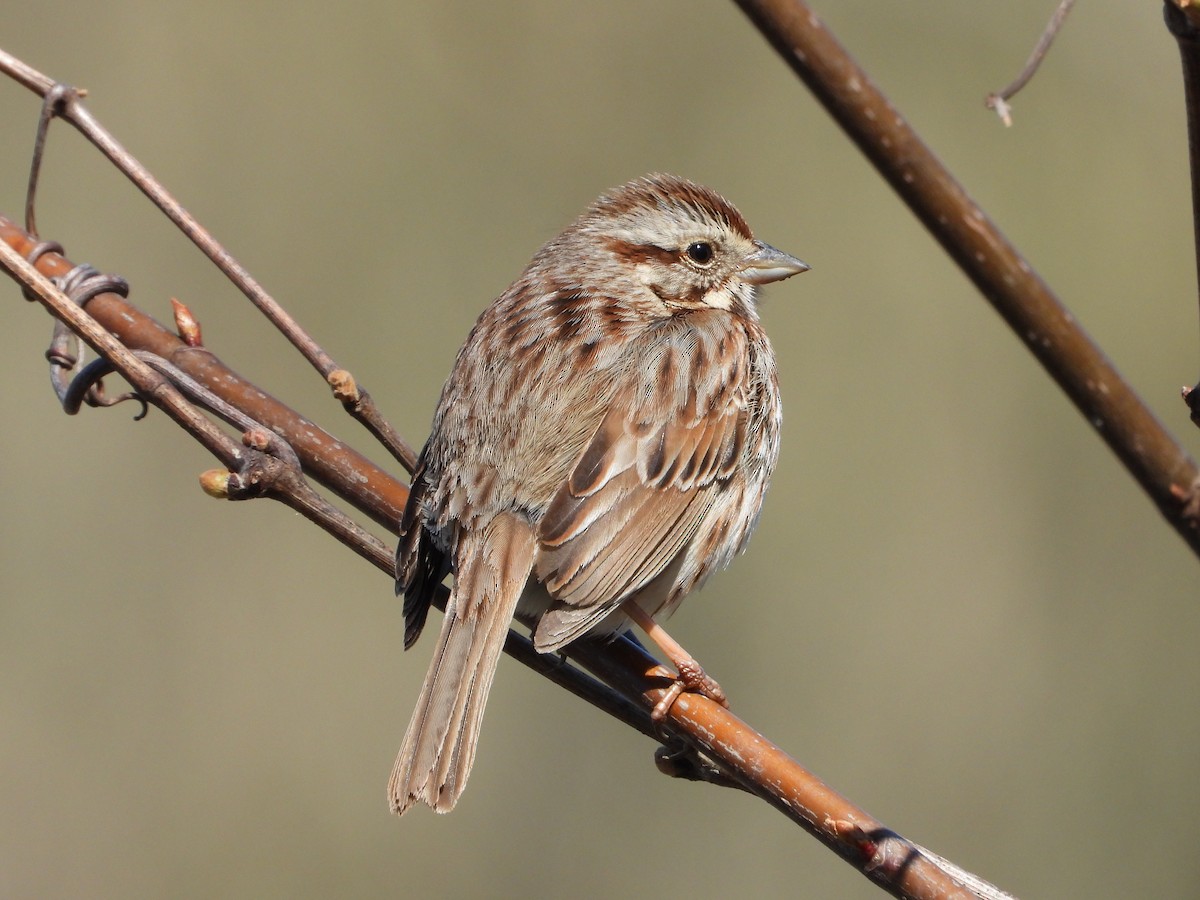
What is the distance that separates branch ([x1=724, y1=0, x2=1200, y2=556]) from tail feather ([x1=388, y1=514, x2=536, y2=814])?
5.58 ft

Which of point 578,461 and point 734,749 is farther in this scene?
point 578,461

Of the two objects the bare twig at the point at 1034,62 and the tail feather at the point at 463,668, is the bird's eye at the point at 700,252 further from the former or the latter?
the bare twig at the point at 1034,62

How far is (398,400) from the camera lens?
6.55 metres

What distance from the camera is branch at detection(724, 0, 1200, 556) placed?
112 cm

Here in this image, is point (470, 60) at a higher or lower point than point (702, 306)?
higher

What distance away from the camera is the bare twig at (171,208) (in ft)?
8.63

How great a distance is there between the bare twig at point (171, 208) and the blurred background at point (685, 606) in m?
3.08

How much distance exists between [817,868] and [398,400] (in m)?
2.87

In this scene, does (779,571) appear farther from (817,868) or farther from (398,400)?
(398,400)

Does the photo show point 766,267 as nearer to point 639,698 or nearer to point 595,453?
point 595,453

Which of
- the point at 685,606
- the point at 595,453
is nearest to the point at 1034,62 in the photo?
the point at 595,453

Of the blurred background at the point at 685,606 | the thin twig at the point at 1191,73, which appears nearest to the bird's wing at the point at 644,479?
the thin twig at the point at 1191,73

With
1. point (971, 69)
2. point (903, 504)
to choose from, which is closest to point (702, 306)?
point (903, 504)

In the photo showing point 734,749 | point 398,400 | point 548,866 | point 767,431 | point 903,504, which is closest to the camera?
point 734,749
